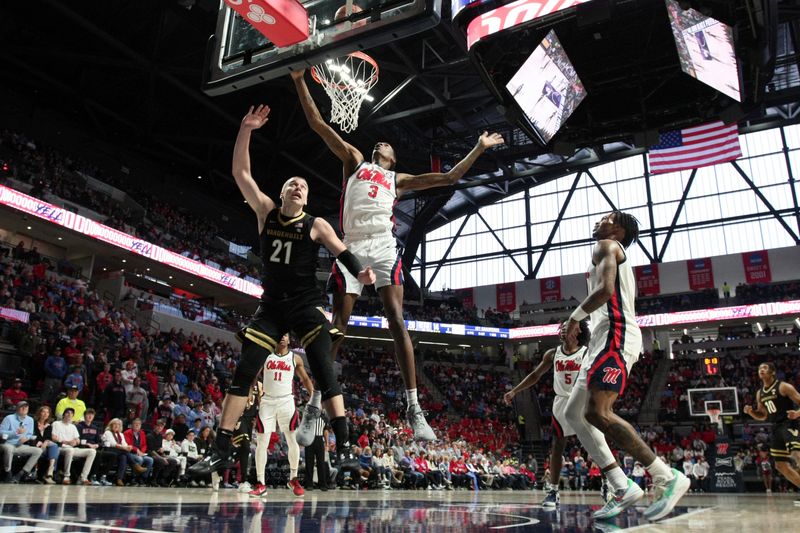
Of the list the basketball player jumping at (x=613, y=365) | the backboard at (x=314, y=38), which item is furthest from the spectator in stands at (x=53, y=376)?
the basketball player jumping at (x=613, y=365)

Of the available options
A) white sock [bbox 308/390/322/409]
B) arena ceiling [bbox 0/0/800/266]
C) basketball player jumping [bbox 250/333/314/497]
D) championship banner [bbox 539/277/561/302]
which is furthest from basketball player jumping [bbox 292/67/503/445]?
championship banner [bbox 539/277/561/302]

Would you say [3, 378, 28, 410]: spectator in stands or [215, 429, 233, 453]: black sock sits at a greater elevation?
[3, 378, 28, 410]: spectator in stands

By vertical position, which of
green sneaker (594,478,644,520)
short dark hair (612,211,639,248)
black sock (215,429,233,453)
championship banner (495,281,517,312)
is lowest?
green sneaker (594,478,644,520)

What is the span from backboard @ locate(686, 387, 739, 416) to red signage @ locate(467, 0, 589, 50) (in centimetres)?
1866

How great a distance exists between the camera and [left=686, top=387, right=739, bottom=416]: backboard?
22.7m

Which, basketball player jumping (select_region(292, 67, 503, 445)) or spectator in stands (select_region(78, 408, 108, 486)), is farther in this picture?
spectator in stands (select_region(78, 408, 108, 486))

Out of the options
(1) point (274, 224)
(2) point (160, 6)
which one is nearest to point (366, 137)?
(2) point (160, 6)

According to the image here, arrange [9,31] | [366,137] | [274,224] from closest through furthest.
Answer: [274,224]
[9,31]
[366,137]

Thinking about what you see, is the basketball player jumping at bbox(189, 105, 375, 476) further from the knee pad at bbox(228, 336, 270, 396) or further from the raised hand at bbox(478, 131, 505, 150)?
the raised hand at bbox(478, 131, 505, 150)

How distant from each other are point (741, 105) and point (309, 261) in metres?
10.4

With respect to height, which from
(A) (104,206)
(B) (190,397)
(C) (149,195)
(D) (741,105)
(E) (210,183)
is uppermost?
(E) (210,183)

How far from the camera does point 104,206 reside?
74.9ft

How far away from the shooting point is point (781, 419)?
7.54 meters

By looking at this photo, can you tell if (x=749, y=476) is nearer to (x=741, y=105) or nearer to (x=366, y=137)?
(x=741, y=105)
